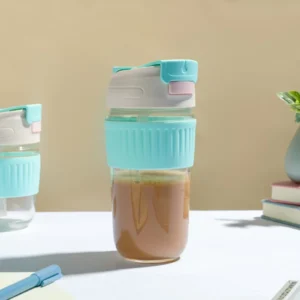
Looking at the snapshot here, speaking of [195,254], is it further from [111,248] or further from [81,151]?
[81,151]

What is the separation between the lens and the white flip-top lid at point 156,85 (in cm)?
63

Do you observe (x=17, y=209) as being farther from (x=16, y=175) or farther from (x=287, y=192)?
(x=287, y=192)

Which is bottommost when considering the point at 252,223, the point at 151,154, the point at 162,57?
the point at 252,223

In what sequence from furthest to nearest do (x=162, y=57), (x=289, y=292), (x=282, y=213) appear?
1. (x=162, y=57)
2. (x=282, y=213)
3. (x=289, y=292)

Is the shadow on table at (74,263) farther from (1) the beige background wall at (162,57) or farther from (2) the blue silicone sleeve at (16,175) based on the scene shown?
(1) the beige background wall at (162,57)

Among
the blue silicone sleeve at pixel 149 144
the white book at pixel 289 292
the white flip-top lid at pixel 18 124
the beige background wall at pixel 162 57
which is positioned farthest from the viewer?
the beige background wall at pixel 162 57

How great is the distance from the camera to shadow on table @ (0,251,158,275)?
0.66 m

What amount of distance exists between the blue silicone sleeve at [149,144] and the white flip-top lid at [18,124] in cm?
18

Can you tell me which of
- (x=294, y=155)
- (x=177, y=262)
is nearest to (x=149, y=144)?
(x=177, y=262)

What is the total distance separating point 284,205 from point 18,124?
407mm

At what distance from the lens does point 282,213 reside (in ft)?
2.94

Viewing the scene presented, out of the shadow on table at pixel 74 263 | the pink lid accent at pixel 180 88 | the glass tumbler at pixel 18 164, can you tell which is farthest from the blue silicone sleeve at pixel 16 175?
the pink lid accent at pixel 180 88

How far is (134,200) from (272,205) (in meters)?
0.33

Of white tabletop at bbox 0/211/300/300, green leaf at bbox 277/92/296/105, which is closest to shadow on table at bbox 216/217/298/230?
white tabletop at bbox 0/211/300/300
